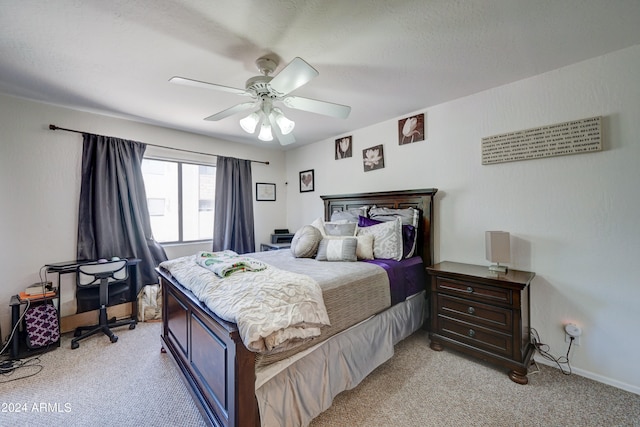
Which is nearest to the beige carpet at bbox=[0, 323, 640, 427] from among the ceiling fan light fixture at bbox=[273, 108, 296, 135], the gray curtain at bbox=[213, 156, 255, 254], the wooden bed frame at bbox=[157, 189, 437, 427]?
the wooden bed frame at bbox=[157, 189, 437, 427]

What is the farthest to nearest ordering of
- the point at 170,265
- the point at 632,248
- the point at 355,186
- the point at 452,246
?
the point at 355,186 < the point at 452,246 < the point at 170,265 < the point at 632,248

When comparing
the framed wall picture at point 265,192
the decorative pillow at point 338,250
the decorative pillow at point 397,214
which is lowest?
the decorative pillow at point 338,250

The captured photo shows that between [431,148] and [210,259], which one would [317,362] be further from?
[431,148]

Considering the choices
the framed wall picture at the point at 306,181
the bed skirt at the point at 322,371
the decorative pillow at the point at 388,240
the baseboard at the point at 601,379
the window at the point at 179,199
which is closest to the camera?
the bed skirt at the point at 322,371

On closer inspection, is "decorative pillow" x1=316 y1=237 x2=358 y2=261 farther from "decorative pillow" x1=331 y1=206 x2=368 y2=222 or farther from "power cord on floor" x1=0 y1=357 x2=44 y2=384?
"power cord on floor" x1=0 y1=357 x2=44 y2=384

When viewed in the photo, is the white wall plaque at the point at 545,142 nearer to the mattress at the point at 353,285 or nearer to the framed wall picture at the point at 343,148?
the mattress at the point at 353,285

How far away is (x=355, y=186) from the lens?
3641 millimetres

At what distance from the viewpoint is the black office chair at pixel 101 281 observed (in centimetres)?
250

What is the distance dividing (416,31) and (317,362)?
2211mm

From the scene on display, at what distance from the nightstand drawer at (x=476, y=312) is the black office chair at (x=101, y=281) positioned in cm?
327

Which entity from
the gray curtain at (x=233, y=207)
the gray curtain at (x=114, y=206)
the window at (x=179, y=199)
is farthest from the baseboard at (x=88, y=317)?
the gray curtain at (x=233, y=207)

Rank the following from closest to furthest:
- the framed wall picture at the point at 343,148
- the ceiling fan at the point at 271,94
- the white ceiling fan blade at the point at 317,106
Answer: the ceiling fan at the point at 271,94
the white ceiling fan blade at the point at 317,106
the framed wall picture at the point at 343,148

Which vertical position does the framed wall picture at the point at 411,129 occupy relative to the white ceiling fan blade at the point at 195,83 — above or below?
above

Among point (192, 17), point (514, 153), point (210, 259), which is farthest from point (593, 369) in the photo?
point (192, 17)
